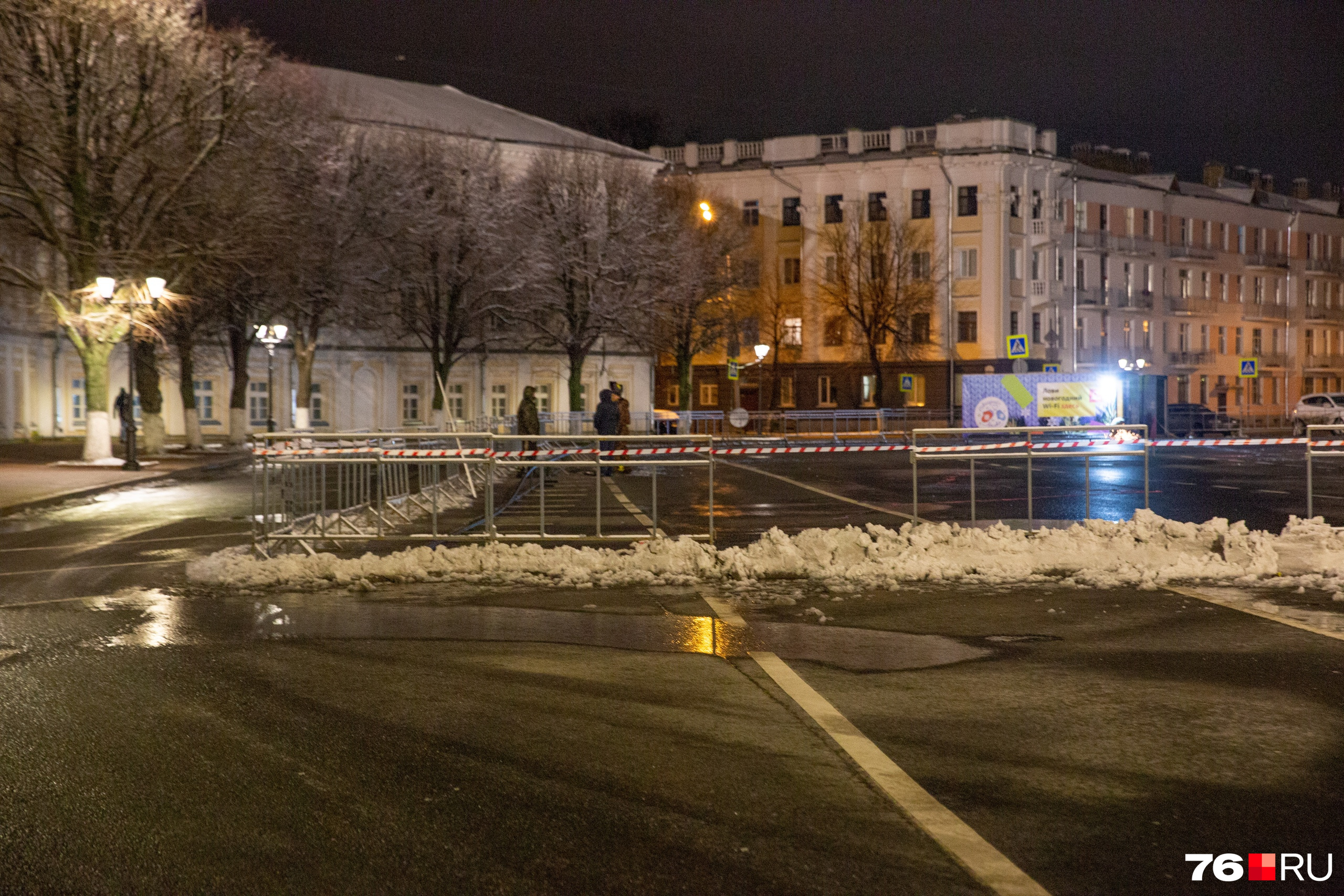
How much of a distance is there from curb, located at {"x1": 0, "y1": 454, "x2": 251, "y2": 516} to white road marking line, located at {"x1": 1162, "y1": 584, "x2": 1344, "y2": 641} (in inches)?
694

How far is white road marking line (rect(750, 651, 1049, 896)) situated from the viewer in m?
4.48

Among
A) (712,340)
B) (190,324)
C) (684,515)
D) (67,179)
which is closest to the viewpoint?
(684,515)

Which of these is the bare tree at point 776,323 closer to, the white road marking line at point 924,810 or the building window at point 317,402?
the building window at point 317,402

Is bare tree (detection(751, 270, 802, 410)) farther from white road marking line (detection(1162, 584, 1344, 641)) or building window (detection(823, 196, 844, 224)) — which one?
white road marking line (detection(1162, 584, 1344, 641))

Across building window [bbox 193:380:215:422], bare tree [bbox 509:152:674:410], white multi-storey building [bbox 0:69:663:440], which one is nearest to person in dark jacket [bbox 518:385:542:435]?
white multi-storey building [bbox 0:69:663:440]

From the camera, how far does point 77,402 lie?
51812 mm

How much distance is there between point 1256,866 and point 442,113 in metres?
61.3

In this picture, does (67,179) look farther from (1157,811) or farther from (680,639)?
(1157,811)

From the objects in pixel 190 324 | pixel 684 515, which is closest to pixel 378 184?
Answer: pixel 190 324

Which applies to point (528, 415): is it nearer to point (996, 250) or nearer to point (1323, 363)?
point (996, 250)

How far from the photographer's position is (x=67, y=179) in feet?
106

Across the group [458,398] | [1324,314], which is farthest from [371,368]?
[1324,314]

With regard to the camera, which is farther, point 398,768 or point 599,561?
point 599,561

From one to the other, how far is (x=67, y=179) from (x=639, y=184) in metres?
29.1
